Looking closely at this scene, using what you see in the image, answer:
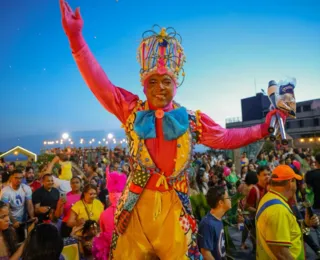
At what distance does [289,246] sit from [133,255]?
1.54 meters

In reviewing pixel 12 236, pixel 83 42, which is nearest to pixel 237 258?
pixel 12 236

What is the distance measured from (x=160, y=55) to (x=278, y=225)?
1869 millimetres

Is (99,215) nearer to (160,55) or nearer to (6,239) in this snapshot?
(6,239)

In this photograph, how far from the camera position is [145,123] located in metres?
2.34

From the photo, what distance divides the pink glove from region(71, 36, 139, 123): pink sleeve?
0.05 feet

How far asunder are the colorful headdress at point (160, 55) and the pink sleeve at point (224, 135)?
436 millimetres

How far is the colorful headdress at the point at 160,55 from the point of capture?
2.45 metres

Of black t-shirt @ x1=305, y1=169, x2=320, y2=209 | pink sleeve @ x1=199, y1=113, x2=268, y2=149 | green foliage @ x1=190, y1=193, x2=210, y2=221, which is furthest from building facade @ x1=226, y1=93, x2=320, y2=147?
pink sleeve @ x1=199, y1=113, x2=268, y2=149

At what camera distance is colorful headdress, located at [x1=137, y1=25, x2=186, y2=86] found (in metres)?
2.45

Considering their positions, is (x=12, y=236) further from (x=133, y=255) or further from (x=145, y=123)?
(x=145, y=123)

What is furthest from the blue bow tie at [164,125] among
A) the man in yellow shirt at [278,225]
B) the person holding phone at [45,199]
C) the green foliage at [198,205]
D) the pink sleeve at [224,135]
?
the person holding phone at [45,199]

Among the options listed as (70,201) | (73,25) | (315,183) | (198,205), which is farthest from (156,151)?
(315,183)

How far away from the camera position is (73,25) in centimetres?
213

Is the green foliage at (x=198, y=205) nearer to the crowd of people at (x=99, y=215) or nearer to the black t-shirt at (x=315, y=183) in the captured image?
the crowd of people at (x=99, y=215)
